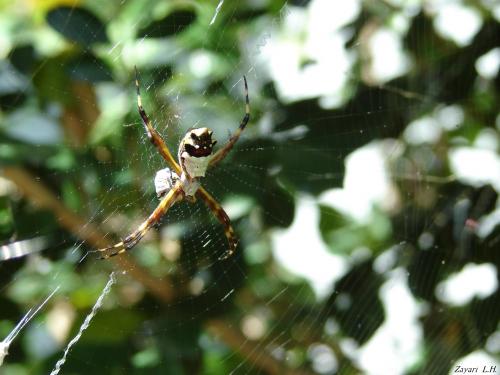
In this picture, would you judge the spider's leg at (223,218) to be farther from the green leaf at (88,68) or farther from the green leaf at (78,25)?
the green leaf at (78,25)

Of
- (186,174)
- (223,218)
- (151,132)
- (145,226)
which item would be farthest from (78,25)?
(223,218)

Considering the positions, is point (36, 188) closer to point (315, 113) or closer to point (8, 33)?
point (8, 33)

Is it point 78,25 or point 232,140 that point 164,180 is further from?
point 78,25

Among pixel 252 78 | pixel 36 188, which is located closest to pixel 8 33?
pixel 36 188

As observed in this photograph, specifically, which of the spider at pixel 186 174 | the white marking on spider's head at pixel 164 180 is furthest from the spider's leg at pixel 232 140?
the white marking on spider's head at pixel 164 180

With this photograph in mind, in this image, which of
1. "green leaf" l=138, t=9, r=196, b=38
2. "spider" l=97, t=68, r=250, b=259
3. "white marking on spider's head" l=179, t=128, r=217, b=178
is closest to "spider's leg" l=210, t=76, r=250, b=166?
"spider" l=97, t=68, r=250, b=259

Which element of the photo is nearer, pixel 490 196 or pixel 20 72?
pixel 20 72
